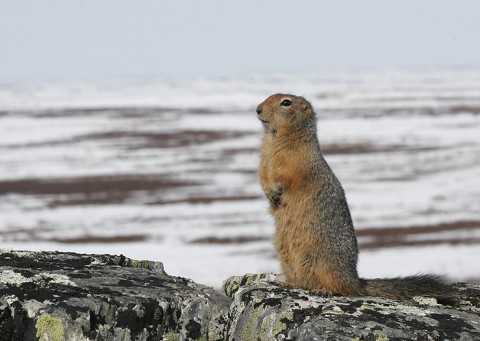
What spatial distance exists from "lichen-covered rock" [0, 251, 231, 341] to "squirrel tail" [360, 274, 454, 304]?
119 centimetres

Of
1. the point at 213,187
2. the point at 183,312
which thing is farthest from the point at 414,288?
the point at 213,187

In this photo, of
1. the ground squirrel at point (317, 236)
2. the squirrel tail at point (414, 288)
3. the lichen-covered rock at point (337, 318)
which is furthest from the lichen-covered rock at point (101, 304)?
the squirrel tail at point (414, 288)

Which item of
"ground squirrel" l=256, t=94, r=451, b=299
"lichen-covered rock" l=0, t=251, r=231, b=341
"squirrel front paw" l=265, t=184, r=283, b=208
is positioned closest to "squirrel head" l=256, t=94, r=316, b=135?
"ground squirrel" l=256, t=94, r=451, b=299

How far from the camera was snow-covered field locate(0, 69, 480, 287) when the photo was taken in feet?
59.7

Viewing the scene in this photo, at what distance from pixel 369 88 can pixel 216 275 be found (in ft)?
270

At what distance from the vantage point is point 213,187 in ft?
90.7

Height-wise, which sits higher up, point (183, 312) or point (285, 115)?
point (285, 115)

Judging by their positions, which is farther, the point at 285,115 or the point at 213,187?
the point at 213,187

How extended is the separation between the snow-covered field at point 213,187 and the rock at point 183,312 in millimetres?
4145

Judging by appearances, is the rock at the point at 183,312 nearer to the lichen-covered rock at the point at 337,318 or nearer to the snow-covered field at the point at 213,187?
the lichen-covered rock at the point at 337,318

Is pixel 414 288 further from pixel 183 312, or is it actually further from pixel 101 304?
pixel 101 304

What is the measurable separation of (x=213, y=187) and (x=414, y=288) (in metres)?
21.6

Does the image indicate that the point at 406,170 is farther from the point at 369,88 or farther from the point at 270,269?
the point at 369,88

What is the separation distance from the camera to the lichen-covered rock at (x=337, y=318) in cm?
486
